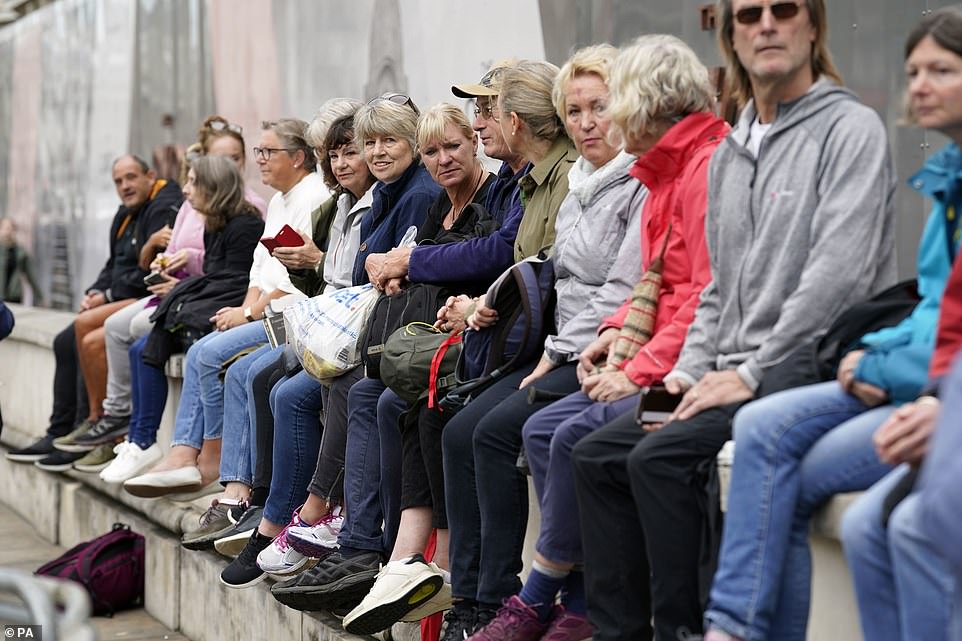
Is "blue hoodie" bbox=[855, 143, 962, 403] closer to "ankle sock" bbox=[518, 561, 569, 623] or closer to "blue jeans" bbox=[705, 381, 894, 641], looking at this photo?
"blue jeans" bbox=[705, 381, 894, 641]

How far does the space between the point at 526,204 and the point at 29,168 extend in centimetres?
1348

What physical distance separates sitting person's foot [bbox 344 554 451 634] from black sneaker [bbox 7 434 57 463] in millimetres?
5211

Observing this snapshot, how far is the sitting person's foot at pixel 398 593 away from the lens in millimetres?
4793

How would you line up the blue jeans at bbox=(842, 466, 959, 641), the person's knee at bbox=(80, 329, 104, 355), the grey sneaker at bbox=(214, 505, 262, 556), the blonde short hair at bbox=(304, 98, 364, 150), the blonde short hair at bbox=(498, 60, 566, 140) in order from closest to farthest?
the blue jeans at bbox=(842, 466, 959, 641) → the blonde short hair at bbox=(498, 60, 566, 140) → the grey sneaker at bbox=(214, 505, 262, 556) → the blonde short hair at bbox=(304, 98, 364, 150) → the person's knee at bbox=(80, 329, 104, 355)

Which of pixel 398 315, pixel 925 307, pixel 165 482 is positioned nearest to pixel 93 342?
pixel 165 482

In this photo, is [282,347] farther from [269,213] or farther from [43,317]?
[43,317]

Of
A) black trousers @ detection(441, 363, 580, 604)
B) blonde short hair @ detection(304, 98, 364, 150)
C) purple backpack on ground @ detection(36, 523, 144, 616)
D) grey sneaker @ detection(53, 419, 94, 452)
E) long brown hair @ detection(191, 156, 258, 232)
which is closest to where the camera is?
black trousers @ detection(441, 363, 580, 604)

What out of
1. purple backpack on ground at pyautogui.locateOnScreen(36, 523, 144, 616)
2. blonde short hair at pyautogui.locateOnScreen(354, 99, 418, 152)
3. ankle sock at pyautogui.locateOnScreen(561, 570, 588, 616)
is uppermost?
blonde short hair at pyautogui.locateOnScreen(354, 99, 418, 152)

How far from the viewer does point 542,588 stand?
412 centimetres

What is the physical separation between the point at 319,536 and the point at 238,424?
133 centimetres

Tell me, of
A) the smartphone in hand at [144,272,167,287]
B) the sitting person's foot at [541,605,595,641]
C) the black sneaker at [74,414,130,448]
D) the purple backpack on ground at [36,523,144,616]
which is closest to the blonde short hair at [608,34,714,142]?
the sitting person's foot at [541,605,595,641]

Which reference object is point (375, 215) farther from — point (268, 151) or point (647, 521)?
point (647, 521)

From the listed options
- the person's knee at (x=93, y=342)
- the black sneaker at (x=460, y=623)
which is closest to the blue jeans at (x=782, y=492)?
the black sneaker at (x=460, y=623)

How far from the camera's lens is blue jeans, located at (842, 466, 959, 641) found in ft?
8.91
